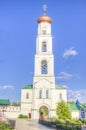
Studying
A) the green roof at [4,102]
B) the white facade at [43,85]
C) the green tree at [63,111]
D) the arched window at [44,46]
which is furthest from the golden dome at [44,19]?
the green roof at [4,102]

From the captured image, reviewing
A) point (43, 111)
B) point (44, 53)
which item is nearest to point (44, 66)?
point (44, 53)

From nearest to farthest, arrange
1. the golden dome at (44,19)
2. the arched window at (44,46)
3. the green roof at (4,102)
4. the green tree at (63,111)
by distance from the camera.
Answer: the green tree at (63,111) → the golden dome at (44,19) → the arched window at (44,46) → the green roof at (4,102)

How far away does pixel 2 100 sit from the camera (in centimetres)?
7319

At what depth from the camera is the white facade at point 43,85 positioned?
6112cm

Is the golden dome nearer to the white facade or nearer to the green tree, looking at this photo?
the white facade

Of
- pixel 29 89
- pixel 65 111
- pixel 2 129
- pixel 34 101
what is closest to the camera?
pixel 2 129

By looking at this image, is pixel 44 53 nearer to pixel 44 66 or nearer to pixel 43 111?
pixel 44 66

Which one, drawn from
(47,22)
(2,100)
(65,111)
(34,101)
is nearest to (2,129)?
(65,111)

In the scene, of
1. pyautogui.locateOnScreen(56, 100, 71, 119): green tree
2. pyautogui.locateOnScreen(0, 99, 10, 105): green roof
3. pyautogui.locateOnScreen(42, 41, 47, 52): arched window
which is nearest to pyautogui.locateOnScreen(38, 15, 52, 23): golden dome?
pyautogui.locateOnScreen(42, 41, 47, 52): arched window

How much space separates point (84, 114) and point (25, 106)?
1584cm

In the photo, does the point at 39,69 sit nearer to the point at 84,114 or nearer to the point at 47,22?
the point at 47,22

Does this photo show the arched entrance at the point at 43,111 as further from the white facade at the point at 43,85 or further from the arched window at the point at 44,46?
the arched window at the point at 44,46

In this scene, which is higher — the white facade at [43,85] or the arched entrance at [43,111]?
the white facade at [43,85]

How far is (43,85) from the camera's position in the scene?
2454 inches
